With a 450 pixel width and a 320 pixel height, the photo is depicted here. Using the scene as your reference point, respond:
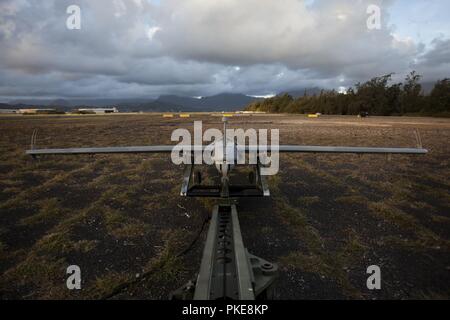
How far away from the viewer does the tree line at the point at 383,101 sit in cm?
8800

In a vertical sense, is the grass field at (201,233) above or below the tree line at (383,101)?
below

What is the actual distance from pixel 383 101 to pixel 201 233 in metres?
115

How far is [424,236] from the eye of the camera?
688 centimetres

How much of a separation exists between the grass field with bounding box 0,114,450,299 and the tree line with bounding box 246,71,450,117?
93.5m

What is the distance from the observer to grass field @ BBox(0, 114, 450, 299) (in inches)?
200

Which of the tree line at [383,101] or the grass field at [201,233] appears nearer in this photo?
the grass field at [201,233]

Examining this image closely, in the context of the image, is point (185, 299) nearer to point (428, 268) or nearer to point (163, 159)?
point (428, 268)

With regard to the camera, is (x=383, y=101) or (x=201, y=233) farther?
(x=383, y=101)

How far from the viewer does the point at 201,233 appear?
23.3ft

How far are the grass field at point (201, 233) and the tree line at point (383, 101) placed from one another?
9353 cm
